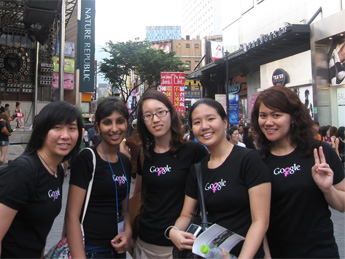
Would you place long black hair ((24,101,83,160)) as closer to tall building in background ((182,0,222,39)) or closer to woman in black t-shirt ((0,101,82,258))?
woman in black t-shirt ((0,101,82,258))

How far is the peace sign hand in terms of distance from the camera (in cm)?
189

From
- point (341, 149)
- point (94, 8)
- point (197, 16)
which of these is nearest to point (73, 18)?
point (94, 8)

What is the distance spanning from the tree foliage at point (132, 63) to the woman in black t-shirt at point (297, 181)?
78.6 ft

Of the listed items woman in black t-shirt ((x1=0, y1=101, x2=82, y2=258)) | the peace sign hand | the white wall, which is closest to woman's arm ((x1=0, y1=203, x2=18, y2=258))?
woman in black t-shirt ((x1=0, y1=101, x2=82, y2=258))

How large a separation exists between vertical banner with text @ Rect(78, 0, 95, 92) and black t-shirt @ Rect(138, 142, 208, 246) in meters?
23.1

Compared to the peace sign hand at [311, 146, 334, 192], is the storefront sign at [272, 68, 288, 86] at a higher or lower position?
higher

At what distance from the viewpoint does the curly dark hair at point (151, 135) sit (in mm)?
2479

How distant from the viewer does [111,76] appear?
84.5 feet

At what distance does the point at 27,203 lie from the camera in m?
1.80

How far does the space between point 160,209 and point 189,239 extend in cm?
52

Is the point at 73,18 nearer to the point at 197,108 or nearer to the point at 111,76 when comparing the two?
the point at 111,76

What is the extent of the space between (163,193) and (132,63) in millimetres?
24516

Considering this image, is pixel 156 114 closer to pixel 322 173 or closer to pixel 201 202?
pixel 201 202

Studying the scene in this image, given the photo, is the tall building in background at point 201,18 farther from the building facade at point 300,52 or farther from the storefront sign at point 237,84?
the building facade at point 300,52
